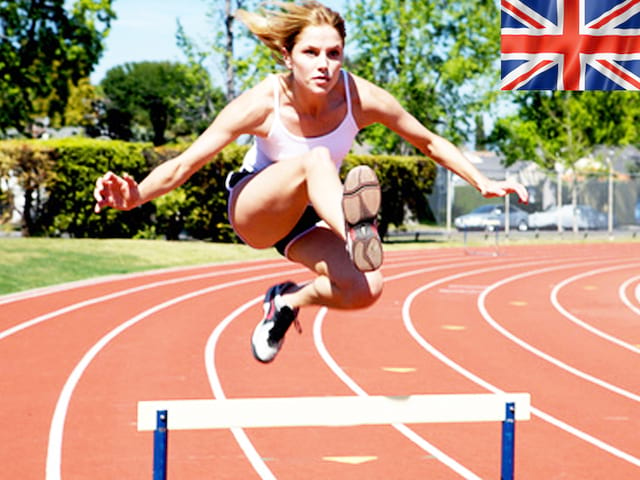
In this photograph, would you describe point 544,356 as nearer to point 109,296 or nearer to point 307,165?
point 109,296

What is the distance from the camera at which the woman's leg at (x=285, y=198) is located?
388 cm

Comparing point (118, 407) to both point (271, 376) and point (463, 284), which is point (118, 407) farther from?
point (463, 284)

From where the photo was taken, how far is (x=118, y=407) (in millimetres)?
8000

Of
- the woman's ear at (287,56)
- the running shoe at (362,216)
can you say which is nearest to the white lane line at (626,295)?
the woman's ear at (287,56)

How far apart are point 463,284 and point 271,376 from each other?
346 inches

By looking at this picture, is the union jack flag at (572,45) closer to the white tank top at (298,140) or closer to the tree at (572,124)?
the white tank top at (298,140)

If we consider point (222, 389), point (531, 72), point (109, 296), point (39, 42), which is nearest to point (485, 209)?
point (39, 42)

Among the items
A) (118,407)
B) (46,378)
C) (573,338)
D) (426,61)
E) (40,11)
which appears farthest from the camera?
(426,61)

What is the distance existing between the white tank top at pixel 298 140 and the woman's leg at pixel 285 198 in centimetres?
8

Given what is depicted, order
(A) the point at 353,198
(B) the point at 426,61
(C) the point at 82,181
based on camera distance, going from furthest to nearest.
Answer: (B) the point at 426,61, (C) the point at 82,181, (A) the point at 353,198

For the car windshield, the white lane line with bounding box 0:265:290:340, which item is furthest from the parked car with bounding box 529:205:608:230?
the white lane line with bounding box 0:265:290:340

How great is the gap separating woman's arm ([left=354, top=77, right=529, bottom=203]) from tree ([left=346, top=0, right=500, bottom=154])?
1150 inches

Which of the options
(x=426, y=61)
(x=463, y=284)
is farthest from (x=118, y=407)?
(x=426, y=61)

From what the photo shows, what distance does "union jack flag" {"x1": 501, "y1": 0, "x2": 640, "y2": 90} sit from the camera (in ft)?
29.3
